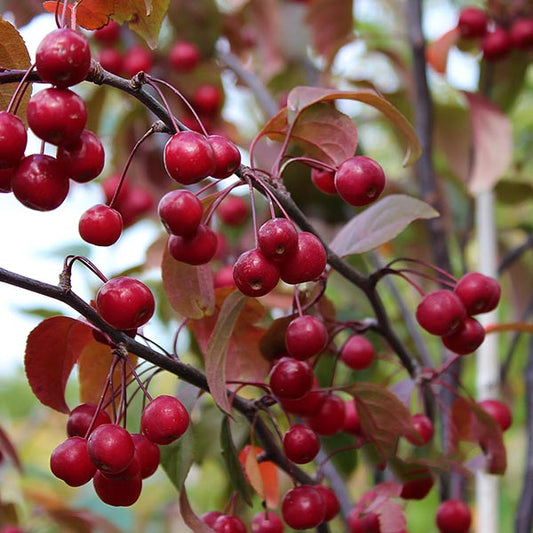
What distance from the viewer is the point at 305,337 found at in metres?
0.58

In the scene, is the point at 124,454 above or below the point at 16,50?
below

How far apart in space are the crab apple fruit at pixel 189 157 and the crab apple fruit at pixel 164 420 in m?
0.15

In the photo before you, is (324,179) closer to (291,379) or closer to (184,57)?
(291,379)

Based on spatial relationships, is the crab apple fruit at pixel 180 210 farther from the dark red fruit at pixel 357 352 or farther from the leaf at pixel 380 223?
the dark red fruit at pixel 357 352

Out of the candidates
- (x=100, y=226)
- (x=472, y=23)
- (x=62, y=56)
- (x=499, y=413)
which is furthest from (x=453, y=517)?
(x=472, y=23)

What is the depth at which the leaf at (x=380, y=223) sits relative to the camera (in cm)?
66

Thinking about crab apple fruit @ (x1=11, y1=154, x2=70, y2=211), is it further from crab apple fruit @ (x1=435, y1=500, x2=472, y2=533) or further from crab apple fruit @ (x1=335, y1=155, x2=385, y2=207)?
crab apple fruit @ (x1=435, y1=500, x2=472, y2=533)

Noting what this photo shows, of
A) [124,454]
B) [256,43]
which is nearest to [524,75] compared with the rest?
[256,43]

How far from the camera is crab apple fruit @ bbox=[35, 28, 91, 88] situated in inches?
17.9

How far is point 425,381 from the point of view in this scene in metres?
0.78

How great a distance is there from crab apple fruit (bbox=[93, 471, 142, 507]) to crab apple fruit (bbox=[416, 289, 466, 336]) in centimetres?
25

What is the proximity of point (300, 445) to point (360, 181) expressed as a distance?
211 mm

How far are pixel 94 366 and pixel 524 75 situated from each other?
1.02 metres

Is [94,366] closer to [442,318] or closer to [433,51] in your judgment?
[442,318]
